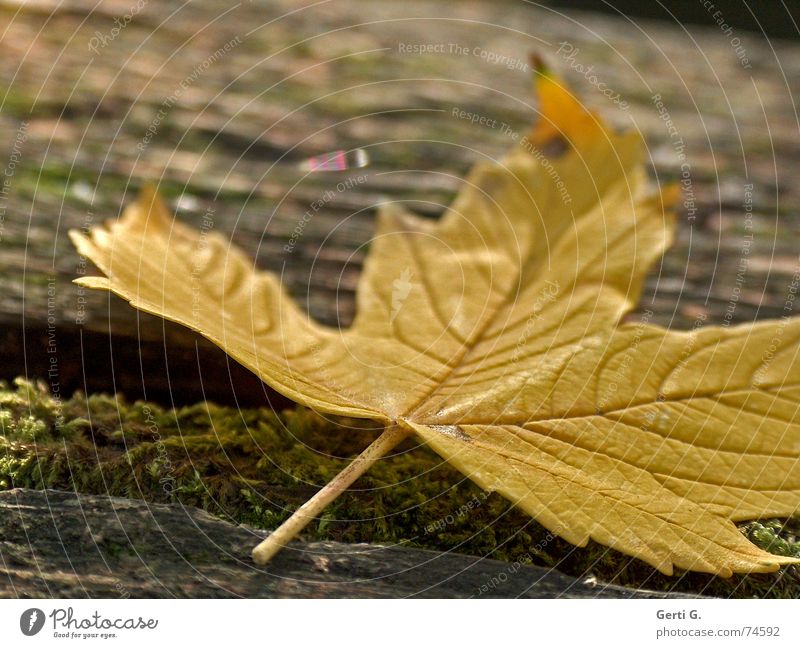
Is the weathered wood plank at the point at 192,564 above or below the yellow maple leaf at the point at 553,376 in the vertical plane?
below

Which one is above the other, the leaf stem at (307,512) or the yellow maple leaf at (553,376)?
the yellow maple leaf at (553,376)

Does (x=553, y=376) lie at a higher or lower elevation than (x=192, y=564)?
higher

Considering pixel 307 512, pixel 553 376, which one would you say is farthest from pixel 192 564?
pixel 553 376

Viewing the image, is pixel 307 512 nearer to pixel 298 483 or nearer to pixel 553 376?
pixel 298 483

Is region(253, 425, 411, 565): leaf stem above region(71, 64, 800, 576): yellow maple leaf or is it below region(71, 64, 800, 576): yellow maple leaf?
below

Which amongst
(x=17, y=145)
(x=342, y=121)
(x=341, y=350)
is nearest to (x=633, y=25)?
(x=342, y=121)
